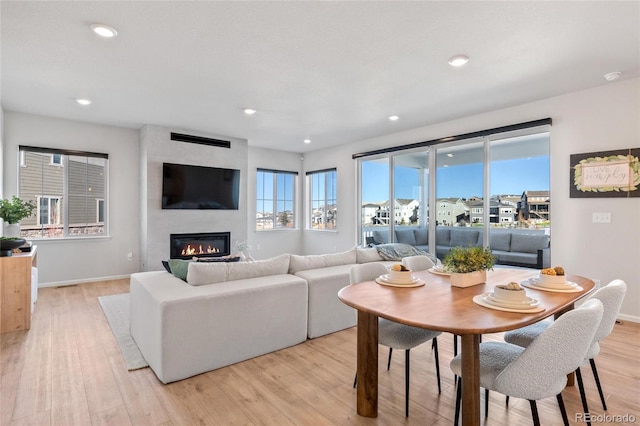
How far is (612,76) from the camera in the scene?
339 cm

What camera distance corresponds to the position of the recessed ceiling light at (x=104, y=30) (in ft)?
8.17

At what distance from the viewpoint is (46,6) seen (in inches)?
89.5

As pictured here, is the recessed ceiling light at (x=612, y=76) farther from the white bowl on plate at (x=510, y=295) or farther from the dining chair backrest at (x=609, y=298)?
the white bowl on plate at (x=510, y=295)

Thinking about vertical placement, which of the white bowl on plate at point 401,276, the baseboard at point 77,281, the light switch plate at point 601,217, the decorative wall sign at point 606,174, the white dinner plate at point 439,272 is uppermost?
the decorative wall sign at point 606,174

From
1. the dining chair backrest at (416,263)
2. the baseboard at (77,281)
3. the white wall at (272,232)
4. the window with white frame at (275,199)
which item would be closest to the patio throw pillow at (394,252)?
the dining chair backrest at (416,263)

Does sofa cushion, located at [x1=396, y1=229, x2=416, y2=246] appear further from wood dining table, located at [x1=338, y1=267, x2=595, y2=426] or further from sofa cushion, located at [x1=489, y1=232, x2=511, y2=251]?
wood dining table, located at [x1=338, y1=267, x2=595, y2=426]

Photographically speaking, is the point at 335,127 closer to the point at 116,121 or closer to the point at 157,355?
the point at 116,121

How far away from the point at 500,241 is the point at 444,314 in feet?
12.7

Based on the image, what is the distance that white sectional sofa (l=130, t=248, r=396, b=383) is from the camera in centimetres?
235

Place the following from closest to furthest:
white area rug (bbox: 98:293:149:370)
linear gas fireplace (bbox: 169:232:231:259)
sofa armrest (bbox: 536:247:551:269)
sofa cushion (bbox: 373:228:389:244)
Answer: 1. white area rug (bbox: 98:293:149:370)
2. sofa armrest (bbox: 536:247:551:269)
3. linear gas fireplace (bbox: 169:232:231:259)
4. sofa cushion (bbox: 373:228:389:244)

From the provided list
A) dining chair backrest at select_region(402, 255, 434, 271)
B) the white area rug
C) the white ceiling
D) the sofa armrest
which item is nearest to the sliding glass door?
the sofa armrest

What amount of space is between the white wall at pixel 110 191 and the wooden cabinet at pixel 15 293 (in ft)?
7.16

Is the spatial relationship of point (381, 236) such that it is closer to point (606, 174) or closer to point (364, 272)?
point (606, 174)

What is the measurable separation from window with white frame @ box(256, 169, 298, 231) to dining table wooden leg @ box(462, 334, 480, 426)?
6425 mm
